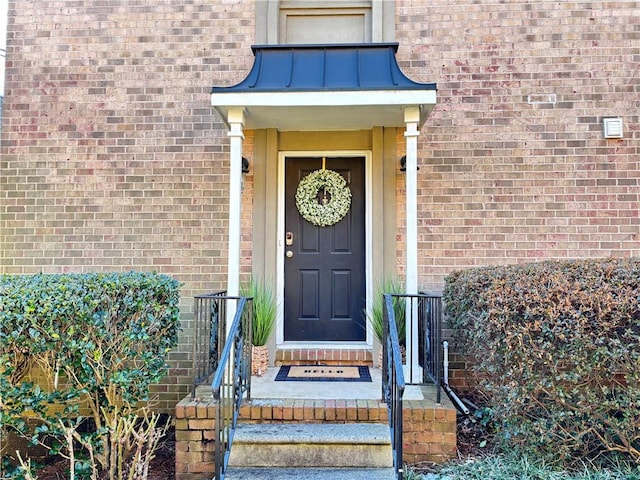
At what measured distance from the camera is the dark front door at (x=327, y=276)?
4707 millimetres

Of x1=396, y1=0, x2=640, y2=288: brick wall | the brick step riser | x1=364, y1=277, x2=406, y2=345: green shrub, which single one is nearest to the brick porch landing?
x1=364, y1=277, x2=406, y2=345: green shrub

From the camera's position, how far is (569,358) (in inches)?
109

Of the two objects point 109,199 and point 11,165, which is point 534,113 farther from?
point 11,165

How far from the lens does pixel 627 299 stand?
108 inches

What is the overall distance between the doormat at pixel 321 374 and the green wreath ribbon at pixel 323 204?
1.42m

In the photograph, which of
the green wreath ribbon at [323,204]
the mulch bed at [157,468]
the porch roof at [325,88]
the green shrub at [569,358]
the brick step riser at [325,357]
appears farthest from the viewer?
the green wreath ribbon at [323,204]

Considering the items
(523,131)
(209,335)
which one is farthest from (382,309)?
(523,131)

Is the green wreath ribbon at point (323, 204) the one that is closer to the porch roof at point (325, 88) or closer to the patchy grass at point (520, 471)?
the porch roof at point (325, 88)

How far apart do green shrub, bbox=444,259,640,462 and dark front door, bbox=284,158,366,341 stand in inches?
74.3

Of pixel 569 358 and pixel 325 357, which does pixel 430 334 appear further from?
pixel 325 357

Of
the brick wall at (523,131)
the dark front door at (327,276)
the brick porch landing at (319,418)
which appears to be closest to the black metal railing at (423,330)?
the brick porch landing at (319,418)

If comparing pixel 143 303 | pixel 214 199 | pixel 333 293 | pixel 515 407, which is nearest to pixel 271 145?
pixel 214 199

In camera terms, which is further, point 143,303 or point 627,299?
point 143,303

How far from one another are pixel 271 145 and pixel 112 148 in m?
1.63
